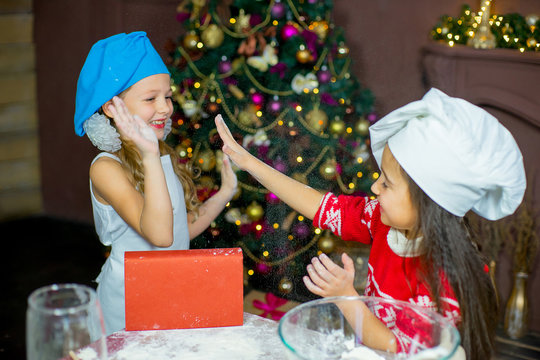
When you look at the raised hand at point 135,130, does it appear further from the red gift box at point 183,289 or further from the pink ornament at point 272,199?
the pink ornament at point 272,199

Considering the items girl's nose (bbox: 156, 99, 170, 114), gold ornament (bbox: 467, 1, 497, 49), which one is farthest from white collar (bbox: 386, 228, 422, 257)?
gold ornament (bbox: 467, 1, 497, 49)

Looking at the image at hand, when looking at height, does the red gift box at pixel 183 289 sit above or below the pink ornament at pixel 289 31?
below

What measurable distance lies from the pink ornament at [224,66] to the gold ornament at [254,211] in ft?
1.97

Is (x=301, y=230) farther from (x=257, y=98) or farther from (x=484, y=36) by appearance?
(x=484, y=36)

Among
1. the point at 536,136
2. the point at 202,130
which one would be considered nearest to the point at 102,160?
the point at 202,130

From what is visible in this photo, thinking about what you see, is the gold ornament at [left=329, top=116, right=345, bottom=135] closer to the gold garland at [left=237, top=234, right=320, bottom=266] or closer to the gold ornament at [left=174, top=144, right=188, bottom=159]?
the gold garland at [left=237, top=234, right=320, bottom=266]

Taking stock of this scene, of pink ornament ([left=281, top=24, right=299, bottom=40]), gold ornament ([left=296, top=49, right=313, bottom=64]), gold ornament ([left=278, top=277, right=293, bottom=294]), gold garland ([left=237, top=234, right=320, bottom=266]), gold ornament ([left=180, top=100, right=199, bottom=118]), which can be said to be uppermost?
pink ornament ([left=281, top=24, right=299, bottom=40])

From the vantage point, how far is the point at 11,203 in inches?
177

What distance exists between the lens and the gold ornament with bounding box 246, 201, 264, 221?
2.95 metres

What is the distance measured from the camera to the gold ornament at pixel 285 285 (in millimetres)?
3289

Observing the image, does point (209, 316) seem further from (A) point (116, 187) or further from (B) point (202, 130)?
(B) point (202, 130)

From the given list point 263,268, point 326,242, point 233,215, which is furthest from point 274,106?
point 263,268

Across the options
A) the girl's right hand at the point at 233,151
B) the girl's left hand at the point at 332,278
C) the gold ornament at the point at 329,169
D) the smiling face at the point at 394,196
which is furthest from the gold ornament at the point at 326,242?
the girl's left hand at the point at 332,278

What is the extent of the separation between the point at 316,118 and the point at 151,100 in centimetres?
125
